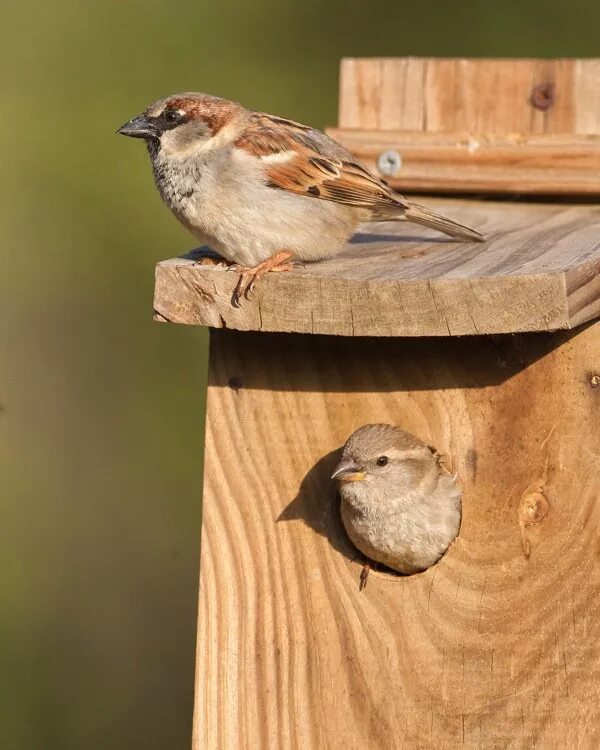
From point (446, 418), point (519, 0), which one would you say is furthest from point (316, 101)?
point (446, 418)

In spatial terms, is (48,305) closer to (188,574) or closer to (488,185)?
(188,574)

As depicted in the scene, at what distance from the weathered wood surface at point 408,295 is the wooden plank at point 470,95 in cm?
→ 136

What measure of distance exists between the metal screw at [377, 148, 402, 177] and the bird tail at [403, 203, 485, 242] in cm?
62

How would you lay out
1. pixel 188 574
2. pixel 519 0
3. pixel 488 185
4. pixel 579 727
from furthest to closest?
pixel 519 0 → pixel 188 574 → pixel 488 185 → pixel 579 727

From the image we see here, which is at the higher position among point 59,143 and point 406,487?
point 59,143

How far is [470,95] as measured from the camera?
15.7 feet

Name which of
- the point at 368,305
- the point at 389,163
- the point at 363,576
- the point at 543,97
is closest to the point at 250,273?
the point at 368,305

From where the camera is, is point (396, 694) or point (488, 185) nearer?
point (396, 694)

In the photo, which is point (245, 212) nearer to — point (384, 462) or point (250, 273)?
point (250, 273)

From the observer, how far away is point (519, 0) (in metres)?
7.12

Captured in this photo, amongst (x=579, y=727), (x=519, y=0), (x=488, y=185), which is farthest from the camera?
(x=519, y=0)

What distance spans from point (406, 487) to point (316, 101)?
161 inches

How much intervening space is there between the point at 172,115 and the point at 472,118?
4.21 ft

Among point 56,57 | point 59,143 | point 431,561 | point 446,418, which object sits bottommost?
point 431,561
